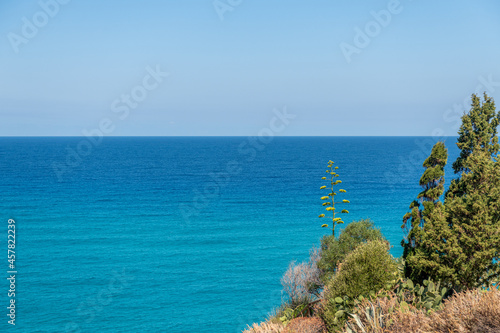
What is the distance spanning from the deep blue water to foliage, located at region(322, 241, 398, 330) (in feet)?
52.6

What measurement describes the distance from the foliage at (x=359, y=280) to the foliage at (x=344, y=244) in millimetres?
8319

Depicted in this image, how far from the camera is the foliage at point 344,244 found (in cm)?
3053

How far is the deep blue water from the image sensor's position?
127 feet

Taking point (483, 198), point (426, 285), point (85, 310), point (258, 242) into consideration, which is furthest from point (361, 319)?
point (258, 242)

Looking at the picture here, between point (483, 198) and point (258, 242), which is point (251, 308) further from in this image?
point (483, 198)

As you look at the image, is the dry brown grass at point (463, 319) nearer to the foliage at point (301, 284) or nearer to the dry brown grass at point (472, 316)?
the dry brown grass at point (472, 316)

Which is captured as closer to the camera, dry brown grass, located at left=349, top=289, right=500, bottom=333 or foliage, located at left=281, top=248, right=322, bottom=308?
dry brown grass, located at left=349, top=289, right=500, bottom=333

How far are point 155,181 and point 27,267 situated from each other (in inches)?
2602

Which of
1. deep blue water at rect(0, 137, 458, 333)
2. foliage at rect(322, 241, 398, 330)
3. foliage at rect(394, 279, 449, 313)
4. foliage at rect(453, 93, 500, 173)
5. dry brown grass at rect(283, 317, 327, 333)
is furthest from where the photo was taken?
deep blue water at rect(0, 137, 458, 333)

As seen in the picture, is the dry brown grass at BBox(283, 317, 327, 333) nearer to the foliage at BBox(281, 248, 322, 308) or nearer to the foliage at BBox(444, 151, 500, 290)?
the foliage at BBox(281, 248, 322, 308)

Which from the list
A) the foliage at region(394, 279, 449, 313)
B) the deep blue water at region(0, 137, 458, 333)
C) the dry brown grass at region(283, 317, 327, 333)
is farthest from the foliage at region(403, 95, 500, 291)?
the deep blue water at region(0, 137, 458, 333)

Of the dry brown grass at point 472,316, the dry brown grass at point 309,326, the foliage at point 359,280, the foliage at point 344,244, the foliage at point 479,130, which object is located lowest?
the dry brown grass at point 472,316

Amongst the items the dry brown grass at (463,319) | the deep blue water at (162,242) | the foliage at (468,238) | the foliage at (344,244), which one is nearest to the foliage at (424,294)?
the foliage at (468,238)

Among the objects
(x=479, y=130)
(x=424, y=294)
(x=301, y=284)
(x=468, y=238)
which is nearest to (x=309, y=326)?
(x=424, y=294)
